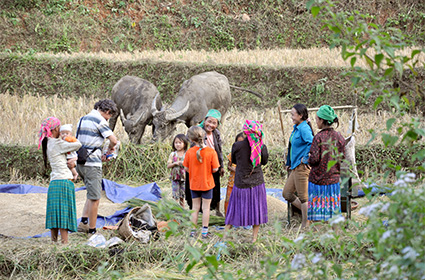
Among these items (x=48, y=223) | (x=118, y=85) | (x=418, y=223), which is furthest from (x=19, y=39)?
(x=418, y=223)

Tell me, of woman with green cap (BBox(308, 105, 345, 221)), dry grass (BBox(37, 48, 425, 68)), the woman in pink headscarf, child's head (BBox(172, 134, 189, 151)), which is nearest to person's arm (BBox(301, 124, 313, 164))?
woman with green cap (BBox(308, 105, 345, 221))

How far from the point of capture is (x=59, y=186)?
17.8 ft

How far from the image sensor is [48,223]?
17.7 feet

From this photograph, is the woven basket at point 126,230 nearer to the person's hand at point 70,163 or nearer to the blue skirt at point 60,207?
the blue skirt at point 60,207

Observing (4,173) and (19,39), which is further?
(19,39)

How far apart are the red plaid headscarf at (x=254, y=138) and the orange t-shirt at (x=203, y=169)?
549mm

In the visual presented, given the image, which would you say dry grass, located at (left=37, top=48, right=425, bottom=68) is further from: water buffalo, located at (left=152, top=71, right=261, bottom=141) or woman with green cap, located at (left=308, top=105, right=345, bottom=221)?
woman with green cap, located at (left=308, top=105, right=345, bottom=221)

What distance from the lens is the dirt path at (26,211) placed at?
6250mm

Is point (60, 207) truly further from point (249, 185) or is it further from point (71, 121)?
point (71, 121)

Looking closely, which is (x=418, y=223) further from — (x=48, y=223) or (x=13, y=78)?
(x=13, y=78)

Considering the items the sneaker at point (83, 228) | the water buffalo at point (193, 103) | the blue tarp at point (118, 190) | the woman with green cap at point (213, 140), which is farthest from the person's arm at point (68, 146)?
the water buffalo at point (193, 103)

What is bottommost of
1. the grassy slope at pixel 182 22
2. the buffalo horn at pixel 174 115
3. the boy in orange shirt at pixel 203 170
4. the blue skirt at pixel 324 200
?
the blue skirt at pixel 324 200

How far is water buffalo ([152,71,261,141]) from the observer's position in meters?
9.66

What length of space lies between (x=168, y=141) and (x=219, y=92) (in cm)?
180
